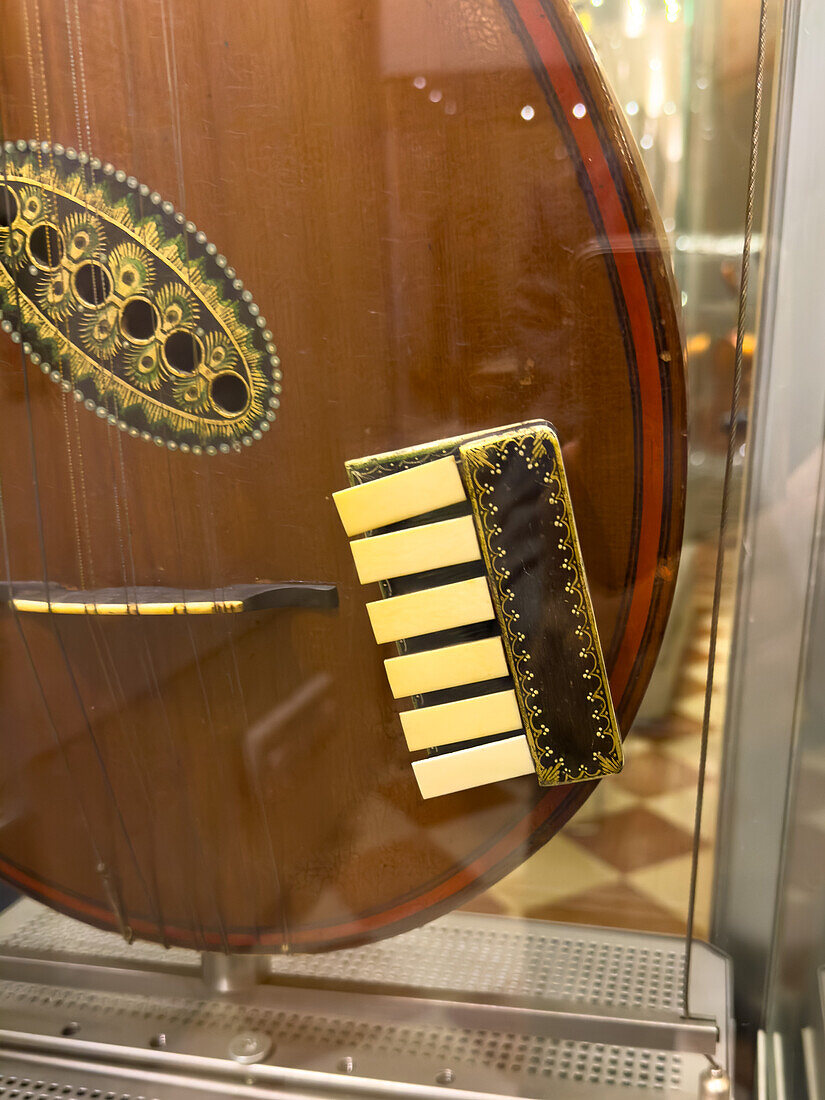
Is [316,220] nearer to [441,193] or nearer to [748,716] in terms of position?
[441,193]

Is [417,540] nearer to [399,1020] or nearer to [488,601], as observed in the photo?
[488,601]

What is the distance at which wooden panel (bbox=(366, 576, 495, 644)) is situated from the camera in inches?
32.5

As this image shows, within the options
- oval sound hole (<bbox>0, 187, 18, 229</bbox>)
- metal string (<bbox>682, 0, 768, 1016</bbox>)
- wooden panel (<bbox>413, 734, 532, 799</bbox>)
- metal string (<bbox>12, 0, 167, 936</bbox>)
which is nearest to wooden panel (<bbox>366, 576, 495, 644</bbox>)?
wooden panel (<bbox>413, 734, 532, 799</bbox>)

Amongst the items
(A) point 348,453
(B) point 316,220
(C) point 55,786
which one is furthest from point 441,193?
(C) point 55,786

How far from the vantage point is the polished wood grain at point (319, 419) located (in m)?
0.77

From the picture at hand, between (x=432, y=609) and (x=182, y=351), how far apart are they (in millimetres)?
322

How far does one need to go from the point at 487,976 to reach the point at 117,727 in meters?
0.46


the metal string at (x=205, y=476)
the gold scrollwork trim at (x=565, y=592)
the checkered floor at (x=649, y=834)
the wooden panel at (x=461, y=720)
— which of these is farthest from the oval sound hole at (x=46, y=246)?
the checkered floor at (x=649, y=834)

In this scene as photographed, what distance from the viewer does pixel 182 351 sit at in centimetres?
84

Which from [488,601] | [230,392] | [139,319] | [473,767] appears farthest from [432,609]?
[139,319]

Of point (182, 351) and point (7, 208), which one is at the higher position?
point (7, 208)

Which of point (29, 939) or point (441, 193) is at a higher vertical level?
point (441, 193)

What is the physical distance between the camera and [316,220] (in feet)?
2.67

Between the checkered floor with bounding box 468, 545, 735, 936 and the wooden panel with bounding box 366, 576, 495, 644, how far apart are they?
204 mm
